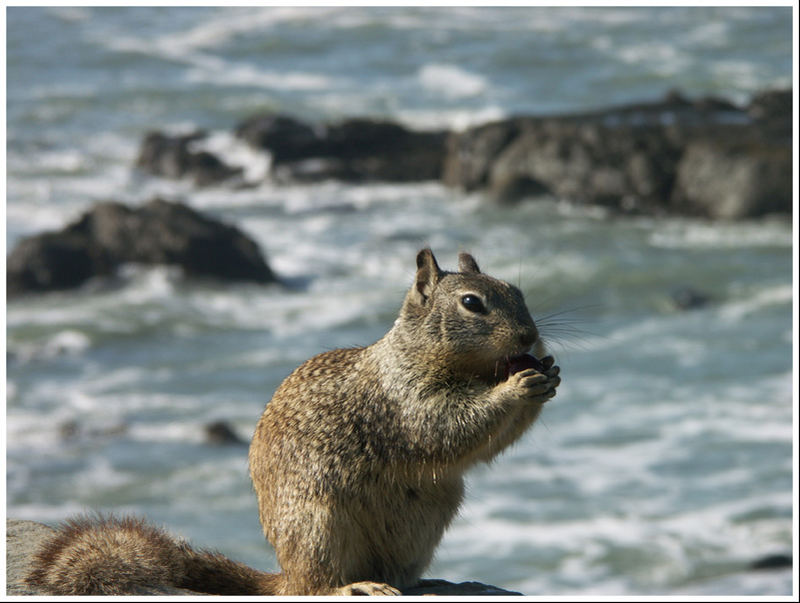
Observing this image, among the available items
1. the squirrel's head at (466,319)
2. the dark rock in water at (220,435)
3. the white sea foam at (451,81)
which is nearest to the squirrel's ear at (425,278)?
the squirrel's head at (466,319)

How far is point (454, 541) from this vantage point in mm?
21891

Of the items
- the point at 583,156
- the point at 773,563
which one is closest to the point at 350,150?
the point at 583,156

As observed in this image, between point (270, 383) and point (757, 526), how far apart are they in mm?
11080

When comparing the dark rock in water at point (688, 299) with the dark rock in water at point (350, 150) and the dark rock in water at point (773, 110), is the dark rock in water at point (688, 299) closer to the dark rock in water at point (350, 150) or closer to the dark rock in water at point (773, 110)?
the dark rock in water at point (773, 110)

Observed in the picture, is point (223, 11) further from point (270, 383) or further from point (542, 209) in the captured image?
point (270, 383)

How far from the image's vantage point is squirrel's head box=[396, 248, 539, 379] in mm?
7152

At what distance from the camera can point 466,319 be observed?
7227mm

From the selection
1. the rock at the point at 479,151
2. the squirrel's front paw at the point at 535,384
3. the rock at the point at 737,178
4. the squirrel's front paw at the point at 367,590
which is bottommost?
the squirrel's front paw at the point at 367,590

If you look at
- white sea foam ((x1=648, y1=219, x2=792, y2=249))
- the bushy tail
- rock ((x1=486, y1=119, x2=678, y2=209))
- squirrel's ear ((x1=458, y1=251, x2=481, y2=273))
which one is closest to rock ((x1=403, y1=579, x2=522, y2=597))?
the bushy tail

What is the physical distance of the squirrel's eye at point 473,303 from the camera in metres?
7.22

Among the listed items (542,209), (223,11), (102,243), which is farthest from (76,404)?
(223,11)

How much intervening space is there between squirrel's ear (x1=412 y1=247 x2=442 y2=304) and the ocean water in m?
0.62

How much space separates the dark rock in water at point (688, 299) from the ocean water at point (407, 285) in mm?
318

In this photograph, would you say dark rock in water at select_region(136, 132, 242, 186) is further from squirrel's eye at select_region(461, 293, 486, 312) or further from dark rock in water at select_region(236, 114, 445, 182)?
squirrel's eye at select_region(461, 293, 486, 312)
